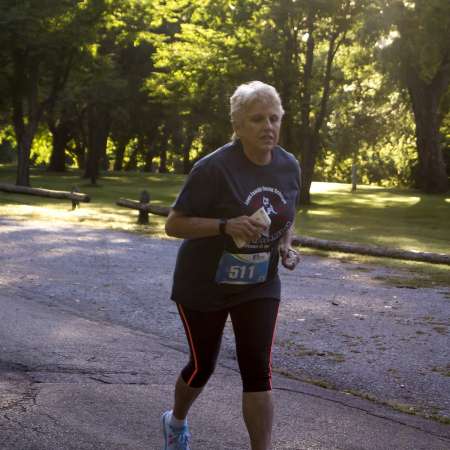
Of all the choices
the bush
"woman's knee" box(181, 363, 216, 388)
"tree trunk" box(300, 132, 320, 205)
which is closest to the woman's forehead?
"woman's knee" box(181, 363, 216, 388)

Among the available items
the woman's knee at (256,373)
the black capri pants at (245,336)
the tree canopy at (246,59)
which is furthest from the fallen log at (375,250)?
the tree canopy at (246,59)

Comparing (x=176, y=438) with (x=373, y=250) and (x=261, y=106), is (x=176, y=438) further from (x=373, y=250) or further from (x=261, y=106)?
(x=373, y=250)

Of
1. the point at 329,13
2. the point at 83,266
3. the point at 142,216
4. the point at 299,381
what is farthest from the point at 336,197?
the point at 299,381

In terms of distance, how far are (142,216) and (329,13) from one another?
13.4m

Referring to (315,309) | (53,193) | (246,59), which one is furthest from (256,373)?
(246,59)

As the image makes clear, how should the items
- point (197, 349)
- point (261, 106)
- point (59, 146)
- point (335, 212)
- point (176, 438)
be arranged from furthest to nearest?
point (59, 146) → point (335, 212) → point (176, 438) → point (197, 349) → point (261, 106)

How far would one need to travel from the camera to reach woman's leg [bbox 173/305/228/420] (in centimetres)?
407

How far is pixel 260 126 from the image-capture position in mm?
3932

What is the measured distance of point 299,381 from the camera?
243 inches

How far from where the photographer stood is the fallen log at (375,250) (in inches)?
554

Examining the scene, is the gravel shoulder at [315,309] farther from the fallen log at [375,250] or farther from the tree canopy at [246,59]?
the tree canopy at [246,59]

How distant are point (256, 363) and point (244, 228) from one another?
2.00 ft

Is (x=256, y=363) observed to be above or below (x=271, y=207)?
below

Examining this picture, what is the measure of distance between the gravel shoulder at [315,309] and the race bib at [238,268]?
2044mm
